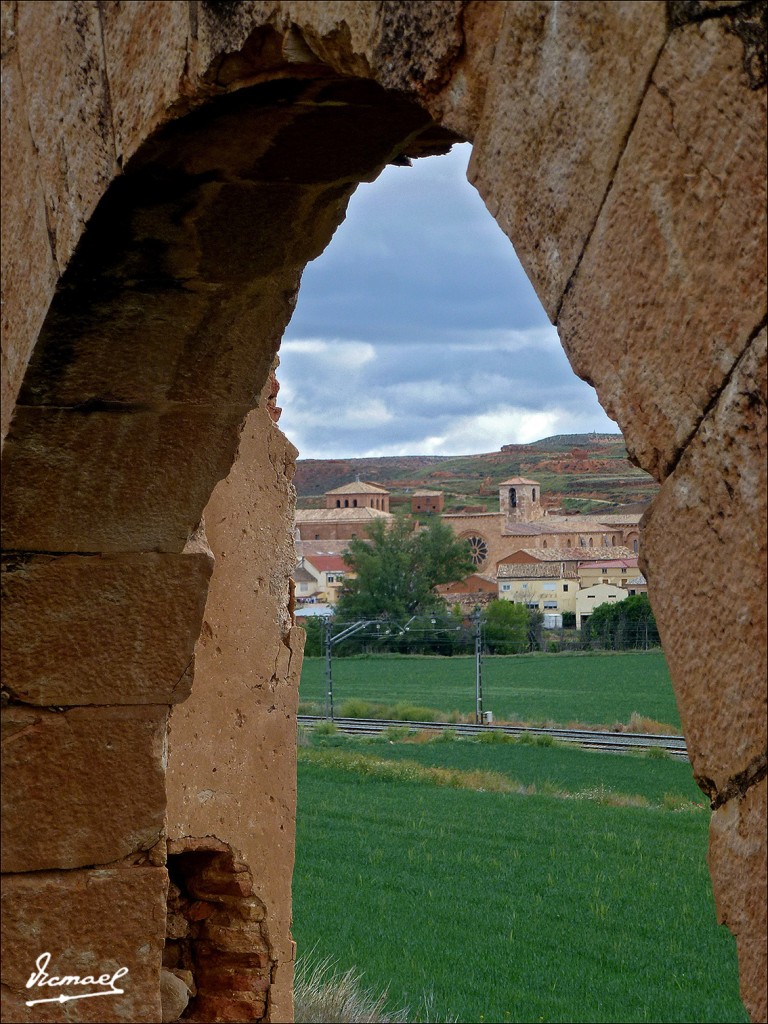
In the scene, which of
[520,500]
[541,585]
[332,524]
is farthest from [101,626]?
[520,500]

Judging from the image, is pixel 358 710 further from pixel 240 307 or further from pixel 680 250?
pixel 680 250

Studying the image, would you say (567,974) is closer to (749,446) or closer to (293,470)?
(293,470)

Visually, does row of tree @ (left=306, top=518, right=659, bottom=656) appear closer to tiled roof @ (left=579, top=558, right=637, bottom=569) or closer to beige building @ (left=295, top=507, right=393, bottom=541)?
tiled roof @ (left=579, top=558, right=637, bottom=569)

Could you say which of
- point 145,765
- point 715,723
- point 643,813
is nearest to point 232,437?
point 145,765

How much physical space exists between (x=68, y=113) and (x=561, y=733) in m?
25.1

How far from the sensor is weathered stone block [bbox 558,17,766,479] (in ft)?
3.91

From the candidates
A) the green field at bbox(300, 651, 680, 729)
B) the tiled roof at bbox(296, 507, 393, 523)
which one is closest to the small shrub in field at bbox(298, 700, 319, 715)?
the green field at bbox(300, 651, 680, 729)

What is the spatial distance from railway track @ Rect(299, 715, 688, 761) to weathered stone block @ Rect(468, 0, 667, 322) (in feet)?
71.0

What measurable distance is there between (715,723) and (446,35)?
915 mm

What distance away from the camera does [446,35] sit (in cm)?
157

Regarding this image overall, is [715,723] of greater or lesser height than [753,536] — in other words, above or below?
below

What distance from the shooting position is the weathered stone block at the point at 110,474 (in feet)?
9.89

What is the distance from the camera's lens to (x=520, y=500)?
81438mm

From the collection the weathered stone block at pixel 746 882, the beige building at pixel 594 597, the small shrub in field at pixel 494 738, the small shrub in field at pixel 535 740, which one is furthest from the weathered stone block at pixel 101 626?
the beige building at pixel 594 597
